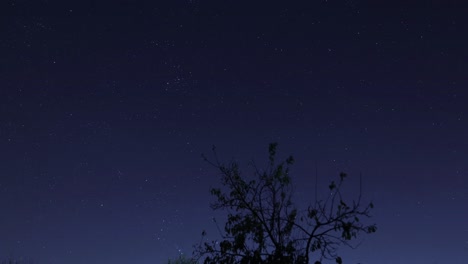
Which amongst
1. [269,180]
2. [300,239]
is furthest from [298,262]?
[269,180]

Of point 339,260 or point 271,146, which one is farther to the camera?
point 271,146

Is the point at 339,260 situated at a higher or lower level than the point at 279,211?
lower

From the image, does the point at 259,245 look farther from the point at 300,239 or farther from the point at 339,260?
the point at 339,260

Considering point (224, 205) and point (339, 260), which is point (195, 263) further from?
point (339, 260)

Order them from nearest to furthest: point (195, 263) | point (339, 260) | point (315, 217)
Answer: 1. point (339, 260)
2. point (315, 217)
3. point (195, 263)

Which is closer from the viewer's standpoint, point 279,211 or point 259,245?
point 259,245

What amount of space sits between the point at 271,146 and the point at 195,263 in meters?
3.96

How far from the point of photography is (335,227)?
37.0 feet

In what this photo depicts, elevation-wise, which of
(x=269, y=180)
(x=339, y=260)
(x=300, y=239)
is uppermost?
(x=269, y=180)

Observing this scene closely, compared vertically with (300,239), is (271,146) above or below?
above

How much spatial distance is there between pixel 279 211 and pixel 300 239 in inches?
45.5

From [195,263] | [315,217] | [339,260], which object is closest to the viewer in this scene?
[339,260]

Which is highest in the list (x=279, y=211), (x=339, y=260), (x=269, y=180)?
(x=269, y=180)

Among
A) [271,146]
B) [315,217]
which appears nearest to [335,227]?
[315,217]
